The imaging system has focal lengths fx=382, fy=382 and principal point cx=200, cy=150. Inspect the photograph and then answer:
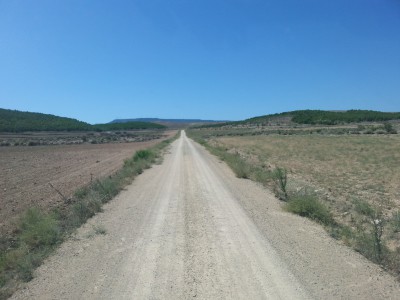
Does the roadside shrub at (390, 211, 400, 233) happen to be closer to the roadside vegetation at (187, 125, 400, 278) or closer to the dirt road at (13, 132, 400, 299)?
the roadside vegetation at (187, 125, 400, 278)

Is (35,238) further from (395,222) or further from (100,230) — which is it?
(395,222)

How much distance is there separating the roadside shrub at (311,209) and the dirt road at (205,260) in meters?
0.49

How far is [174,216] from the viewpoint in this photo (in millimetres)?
13258

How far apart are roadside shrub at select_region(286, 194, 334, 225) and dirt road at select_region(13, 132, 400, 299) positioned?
489 millimetres

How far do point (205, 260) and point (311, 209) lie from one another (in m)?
5.87

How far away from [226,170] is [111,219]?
49.1 feet

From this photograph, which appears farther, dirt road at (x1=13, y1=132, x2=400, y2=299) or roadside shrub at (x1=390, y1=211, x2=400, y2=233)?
roadside shrub at (x1=390, y1=211, x2=400, y2=233)

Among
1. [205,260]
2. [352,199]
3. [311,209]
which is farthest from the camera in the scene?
[352,199]

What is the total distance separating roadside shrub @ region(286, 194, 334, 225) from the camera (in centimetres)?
1273

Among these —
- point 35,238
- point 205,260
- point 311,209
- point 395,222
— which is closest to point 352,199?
point 311,209

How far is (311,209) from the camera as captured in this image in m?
13.3

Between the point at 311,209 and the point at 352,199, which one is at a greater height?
the point at 311,209

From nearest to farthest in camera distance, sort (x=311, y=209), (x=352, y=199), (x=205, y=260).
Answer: (x=205, y=260) → (x=311, y=209) → (x=352, y=199)

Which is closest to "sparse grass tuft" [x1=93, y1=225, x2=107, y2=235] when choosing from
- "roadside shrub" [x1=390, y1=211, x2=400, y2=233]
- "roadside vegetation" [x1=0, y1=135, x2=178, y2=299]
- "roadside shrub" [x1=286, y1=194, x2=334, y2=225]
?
"roadside vegetation" [x1=0, y1=135, x2=178, y2=299]
